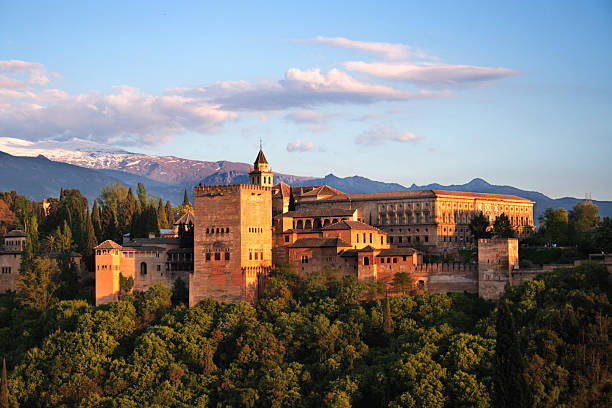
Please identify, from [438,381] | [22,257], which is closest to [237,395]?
[438,381]

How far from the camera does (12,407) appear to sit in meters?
56.7

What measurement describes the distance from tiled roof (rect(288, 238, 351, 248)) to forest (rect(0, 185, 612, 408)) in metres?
2.29

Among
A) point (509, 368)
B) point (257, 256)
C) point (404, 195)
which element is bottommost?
point (509, 368)

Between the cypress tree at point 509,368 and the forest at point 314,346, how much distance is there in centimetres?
7

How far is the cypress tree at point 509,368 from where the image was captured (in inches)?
1768

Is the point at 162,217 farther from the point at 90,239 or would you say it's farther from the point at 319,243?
the point at 319,243

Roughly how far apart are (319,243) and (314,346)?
11.4 metres

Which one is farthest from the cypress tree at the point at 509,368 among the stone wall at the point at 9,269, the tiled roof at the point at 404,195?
the tiled roof at the point at 404,195

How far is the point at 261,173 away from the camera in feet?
325

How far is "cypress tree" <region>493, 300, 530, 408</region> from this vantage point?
4491cm

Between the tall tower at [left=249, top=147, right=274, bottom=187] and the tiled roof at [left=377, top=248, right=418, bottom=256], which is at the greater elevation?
the tall tower at [left=249, top=147, right=274, bottom=187]

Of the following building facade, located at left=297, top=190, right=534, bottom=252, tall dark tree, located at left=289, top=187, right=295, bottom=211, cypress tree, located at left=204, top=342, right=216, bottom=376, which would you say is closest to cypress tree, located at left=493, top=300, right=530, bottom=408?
cypress tree, located at left=204, top=342, right=216, bottom=376

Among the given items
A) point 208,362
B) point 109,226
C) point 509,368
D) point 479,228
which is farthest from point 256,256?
point 509,368

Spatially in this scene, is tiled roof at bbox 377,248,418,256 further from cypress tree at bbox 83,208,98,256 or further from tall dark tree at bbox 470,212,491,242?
cypress tree at bbox 83,208,98,256
